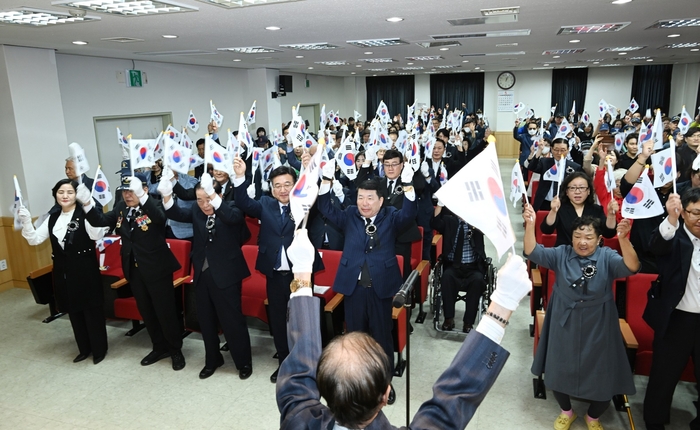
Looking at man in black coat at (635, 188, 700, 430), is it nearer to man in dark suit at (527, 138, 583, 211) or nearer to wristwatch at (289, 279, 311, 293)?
wristwatch at (289, 279, 311, 293)

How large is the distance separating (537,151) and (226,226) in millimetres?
4639

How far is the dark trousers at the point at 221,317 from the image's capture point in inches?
144

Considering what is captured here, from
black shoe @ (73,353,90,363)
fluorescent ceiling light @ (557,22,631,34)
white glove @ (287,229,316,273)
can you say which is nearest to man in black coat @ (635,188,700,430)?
white glove @ (287,229,316,273)

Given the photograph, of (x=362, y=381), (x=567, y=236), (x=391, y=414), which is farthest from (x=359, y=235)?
(x=362, y=381)

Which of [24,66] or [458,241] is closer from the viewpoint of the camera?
[458,241]

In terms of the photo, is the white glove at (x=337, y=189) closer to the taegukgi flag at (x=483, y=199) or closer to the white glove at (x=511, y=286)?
the taegukgi flag at (x=483, y=199)

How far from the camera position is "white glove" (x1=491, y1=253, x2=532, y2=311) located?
1.16 m

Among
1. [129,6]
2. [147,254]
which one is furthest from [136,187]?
[129,6]

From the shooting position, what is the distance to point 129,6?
3527mm

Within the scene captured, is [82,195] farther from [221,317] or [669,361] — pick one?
[669,361]

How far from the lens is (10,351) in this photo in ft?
14.5

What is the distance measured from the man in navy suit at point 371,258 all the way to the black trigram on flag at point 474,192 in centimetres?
187

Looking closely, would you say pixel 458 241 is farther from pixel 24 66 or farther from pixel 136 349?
pixel 24 66

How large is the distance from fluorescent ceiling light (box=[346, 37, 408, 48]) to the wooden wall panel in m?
4.78
